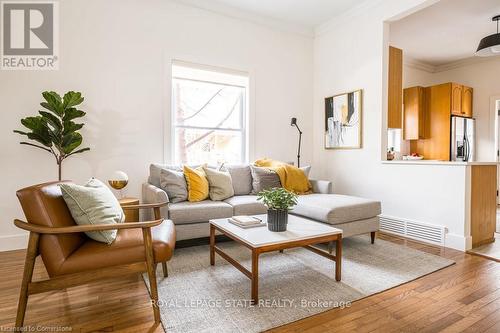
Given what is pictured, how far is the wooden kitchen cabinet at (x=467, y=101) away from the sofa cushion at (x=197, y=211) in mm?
5336

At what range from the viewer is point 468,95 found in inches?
223

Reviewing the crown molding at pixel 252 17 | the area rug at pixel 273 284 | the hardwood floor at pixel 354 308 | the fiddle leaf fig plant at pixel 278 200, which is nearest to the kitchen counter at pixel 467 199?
the area rug at pixel 273 284

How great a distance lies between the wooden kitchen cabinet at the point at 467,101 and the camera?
18.2ft

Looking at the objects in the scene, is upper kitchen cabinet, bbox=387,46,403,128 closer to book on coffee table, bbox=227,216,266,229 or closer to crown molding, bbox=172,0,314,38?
crown molding, bbox=172,0,314,38

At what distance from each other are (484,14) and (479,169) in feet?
8.28

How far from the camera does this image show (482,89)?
222 inches

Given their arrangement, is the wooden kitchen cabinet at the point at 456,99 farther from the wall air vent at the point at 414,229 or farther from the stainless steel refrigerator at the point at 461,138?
the wall air vent at the point at 414,229

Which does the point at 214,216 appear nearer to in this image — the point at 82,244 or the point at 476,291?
the point at 82,244

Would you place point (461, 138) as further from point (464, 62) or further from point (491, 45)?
point (491, 45)

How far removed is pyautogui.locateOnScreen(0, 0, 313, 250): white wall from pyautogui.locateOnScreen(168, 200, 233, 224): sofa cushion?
1006 mm

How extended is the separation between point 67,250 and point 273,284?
139cm

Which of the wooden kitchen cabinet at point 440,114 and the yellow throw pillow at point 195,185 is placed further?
the wooden kitchen cabinet at point 440,114

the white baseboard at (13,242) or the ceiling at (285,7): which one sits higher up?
the ceiling at (285,7)

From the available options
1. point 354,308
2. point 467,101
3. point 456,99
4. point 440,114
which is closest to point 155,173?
point 354,308
